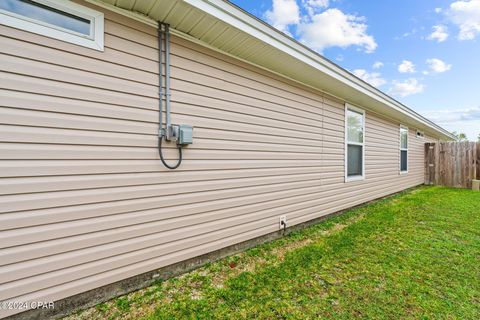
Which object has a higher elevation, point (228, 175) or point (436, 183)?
point (228, 175)

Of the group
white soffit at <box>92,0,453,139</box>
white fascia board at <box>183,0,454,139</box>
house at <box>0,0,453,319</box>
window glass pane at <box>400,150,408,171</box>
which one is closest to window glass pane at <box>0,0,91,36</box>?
house at <box>0,0,453,319</box>

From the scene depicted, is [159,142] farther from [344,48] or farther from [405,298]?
[344,48]

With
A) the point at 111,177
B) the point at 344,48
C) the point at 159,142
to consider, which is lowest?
the point at 111,177

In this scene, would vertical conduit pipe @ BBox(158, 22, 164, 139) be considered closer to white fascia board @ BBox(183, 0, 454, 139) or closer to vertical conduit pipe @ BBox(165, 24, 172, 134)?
vertical conduit pipe @ BBox(165, 24, 172, 134)

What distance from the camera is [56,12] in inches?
65.2

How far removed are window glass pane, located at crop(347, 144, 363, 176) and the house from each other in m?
2.00

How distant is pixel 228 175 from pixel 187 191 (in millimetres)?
573

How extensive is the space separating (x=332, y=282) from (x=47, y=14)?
3.35 m

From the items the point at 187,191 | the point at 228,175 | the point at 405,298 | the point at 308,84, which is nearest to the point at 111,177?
the point at 187,191

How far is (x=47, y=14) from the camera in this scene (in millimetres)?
1623

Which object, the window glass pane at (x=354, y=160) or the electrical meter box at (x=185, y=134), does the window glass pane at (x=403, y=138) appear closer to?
the window glass pane at (x=354, y=160)

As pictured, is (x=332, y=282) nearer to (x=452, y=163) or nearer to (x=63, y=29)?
(x=63, y=29)

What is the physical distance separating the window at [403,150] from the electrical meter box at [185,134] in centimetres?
791

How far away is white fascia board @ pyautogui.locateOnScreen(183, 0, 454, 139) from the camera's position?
2.06 metres
